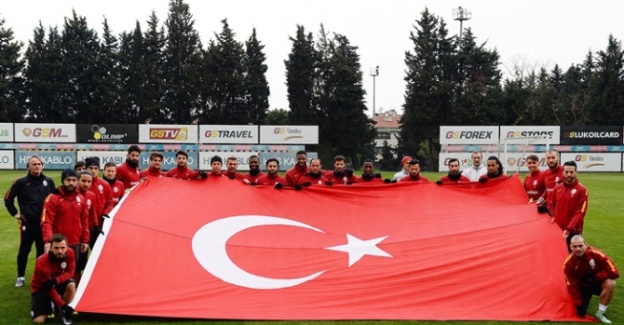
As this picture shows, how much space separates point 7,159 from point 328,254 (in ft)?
113

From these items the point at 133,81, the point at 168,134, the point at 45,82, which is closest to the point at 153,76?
the point at 133,81

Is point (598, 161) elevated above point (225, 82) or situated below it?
below

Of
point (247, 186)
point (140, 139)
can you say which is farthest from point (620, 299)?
point (140, 139)

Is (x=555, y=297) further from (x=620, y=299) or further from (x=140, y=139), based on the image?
(x=140, y=139)

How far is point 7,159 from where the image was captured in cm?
3497

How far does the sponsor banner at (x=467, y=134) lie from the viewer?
122 feet

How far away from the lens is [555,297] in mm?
6270

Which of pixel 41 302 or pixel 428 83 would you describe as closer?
pixel 41 302

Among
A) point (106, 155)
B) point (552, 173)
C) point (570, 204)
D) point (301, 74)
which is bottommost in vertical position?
point (106, 155)

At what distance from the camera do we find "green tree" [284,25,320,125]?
53000 mm

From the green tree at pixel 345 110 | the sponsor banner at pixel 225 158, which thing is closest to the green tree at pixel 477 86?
the green tree at pixel 345 110

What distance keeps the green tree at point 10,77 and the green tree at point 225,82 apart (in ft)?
54.6

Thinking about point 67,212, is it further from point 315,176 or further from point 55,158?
point 55,158

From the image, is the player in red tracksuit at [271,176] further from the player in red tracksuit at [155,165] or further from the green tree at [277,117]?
the green tree at [277,117]
